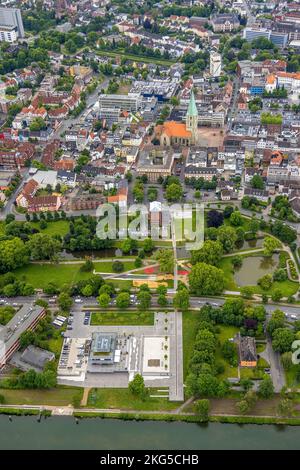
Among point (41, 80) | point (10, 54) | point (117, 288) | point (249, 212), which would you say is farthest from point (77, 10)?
point (117, 288)

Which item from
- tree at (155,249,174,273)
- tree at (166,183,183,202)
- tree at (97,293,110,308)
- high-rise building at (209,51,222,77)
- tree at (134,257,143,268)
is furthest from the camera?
high-rise building at (209,51,222,77)

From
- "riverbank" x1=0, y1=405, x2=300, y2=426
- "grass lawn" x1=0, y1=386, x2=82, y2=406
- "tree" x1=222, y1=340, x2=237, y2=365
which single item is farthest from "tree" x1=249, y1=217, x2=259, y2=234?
"grass lawn" x1=0, y1=386, x2=82, y2=406

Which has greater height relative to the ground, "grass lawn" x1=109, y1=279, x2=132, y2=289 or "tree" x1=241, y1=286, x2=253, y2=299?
"tree" x1=241, y1=286, x2=253, y2=299

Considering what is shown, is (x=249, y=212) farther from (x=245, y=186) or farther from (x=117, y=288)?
(x=117, y=288)

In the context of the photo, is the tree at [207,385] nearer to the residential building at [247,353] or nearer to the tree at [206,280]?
the residential building at [247,353]

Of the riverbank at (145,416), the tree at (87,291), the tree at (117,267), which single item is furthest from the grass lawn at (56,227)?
the riverbank at (145,416)

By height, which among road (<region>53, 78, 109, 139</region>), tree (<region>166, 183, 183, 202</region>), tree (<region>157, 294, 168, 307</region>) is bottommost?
tree (<region>157, 294, 168, 307</region>)

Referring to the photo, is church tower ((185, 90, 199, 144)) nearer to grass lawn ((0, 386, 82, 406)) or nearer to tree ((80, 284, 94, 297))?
tree ((80, 284, 94, 297))
